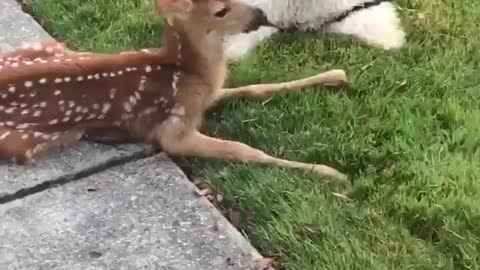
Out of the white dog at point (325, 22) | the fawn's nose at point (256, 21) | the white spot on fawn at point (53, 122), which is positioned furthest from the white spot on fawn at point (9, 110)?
the white dog at point (325, 22)

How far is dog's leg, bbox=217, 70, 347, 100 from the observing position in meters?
4.23

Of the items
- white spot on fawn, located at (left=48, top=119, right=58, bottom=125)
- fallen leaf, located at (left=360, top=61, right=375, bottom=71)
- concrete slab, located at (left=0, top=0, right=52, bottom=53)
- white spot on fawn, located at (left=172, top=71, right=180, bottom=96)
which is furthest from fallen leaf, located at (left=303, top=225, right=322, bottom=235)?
concrete slab, located at (left=0, top=0, right=52, bottom=53)

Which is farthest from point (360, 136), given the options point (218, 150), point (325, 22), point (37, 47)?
point (37, 47)

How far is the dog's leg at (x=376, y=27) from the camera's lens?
15.4ft

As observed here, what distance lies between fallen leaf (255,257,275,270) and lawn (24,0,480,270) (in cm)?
4

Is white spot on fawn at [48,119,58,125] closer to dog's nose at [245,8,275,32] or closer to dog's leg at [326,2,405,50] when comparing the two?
dog's nose at [245,8,275,32]

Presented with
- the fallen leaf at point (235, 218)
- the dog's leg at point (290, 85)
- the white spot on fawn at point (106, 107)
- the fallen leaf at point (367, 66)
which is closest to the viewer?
the fallen leaf at point (235, 218)

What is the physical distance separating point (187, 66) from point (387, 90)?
92 cm

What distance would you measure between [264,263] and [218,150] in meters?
0.61

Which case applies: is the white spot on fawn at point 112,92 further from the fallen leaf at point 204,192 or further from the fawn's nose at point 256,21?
the fawn's nose at point 256,21

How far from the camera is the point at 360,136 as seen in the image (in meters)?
4.02

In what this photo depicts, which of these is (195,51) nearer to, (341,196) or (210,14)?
(210,14)

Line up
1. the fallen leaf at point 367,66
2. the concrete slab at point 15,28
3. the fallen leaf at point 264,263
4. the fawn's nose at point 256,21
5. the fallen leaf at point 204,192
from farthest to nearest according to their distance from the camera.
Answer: the concrete slab at point 15,28
the fallen leaf at point 367,66
the fawn's nose at point 256,21
the fallen leaf at point 204,192
the fallen leaf at point 264,263

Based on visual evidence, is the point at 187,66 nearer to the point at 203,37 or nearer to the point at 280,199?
the point at 203,37
